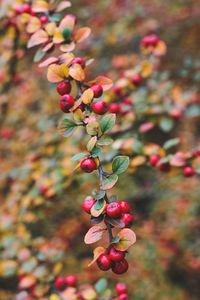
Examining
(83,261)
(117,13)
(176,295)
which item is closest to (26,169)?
(83,261)

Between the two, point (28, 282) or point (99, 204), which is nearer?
point (99, 204)

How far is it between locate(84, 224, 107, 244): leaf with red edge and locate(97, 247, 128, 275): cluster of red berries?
40mm

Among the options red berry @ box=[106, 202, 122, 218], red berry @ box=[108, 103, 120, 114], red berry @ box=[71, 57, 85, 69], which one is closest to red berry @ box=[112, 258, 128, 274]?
red berry @ box=[106, 202, 122, 218]

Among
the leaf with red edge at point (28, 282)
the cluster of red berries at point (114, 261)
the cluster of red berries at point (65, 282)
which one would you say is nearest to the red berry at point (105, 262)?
the cluster of red berries at point (114, 261)

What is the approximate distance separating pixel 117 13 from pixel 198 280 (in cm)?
257

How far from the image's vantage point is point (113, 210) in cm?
89

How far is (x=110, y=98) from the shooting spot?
174 cm

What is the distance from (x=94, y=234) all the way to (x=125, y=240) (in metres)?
0.08

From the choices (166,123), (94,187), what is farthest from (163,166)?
(94,187)

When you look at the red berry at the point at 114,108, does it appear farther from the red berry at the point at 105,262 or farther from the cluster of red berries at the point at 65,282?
the red berry at the point at 105,262

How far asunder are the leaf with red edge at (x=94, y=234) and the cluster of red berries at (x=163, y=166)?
59 cm

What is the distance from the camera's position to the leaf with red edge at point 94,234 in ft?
3.01

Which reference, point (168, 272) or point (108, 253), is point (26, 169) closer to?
point (108, 253)

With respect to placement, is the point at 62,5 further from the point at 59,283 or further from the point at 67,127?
the point at 59,283
